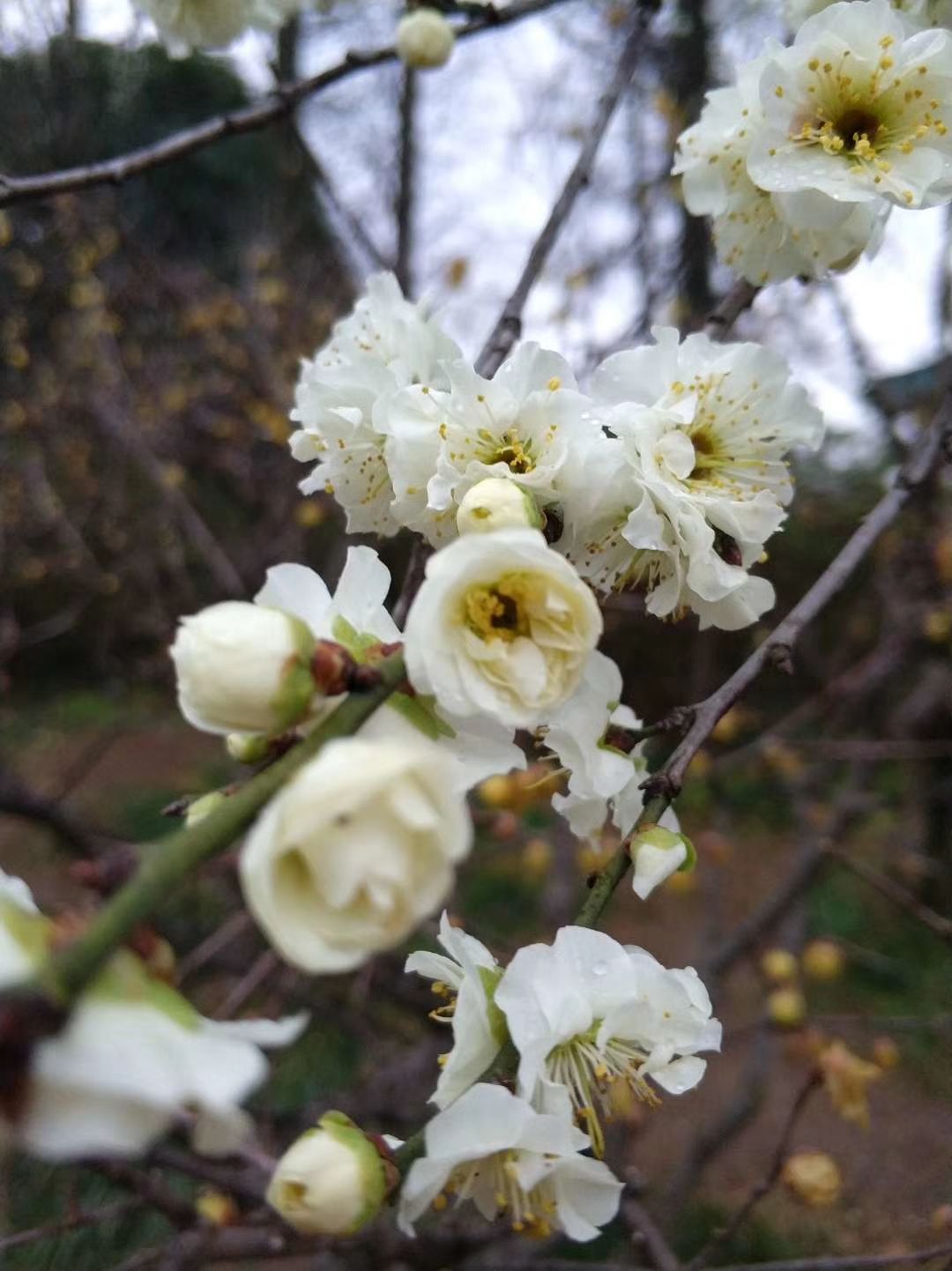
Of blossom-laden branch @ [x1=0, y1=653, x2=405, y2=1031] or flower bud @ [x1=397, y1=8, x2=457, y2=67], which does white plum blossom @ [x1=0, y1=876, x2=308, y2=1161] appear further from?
flower bud @ [x1=397, y1=8, x2=457, y2=67]

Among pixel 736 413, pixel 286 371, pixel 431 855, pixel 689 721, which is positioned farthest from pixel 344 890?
pixel 286 371

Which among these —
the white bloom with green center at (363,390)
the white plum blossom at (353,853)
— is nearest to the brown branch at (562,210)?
the white bloom with green center at (363,390)

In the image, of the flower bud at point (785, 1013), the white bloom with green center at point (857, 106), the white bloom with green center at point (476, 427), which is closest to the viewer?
the white bloom with green center at point (476, 427)

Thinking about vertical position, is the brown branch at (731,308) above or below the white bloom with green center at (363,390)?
below

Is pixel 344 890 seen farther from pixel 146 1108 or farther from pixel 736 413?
pixel 736 413

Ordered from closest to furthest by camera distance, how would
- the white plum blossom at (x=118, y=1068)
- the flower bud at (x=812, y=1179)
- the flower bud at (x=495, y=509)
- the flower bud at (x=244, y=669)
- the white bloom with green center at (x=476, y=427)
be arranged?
the white plum blossom at (x=118, y=1068) < the flower bud at (x=244, y=669) < the flower bud at (x=495, y=509) < the white bloom with green center at (x=476, y=427) < the flower bud at (x=812, y=1179)

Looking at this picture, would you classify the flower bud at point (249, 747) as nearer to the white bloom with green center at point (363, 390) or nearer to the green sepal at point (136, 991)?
the green sepal at point (136, 991)
